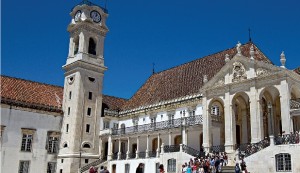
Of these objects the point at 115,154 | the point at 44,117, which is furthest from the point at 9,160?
the point at 115,154

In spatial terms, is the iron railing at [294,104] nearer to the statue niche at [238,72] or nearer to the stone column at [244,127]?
the statue niche at [238,72]

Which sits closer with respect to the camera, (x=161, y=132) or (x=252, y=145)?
(x=252, y=145)

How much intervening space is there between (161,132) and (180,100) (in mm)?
3993

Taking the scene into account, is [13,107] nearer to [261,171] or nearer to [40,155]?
[40,155]

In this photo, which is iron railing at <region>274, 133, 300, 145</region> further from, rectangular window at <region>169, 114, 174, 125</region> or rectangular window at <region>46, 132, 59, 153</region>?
rectangular window at <region>46, 132, 59, 153</region>

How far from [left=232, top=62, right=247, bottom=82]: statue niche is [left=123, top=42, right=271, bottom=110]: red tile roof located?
6699 mm

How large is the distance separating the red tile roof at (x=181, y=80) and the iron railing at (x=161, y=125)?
3.42m

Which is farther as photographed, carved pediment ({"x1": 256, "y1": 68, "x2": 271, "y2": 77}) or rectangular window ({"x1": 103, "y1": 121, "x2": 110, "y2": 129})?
rectangular window ({"x1": 103, "y1": 121, "x2": 110, "y2": 129})

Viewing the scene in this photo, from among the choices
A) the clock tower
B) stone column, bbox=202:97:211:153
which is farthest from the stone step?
the clock tower

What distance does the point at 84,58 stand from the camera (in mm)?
41344

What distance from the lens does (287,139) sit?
20875 millimetres

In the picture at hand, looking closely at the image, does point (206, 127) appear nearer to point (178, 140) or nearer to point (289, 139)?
point (178, 140)

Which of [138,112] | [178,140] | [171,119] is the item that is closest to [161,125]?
[171,119]

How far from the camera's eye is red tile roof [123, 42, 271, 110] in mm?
35875
